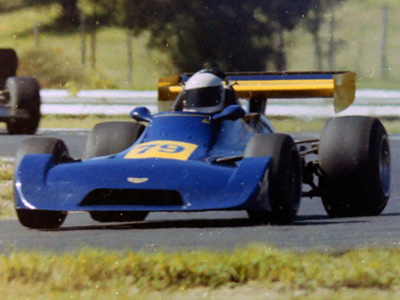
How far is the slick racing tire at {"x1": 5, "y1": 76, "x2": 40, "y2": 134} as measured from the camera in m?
18.9

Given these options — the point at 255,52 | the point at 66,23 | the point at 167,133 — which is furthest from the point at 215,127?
the point at 66,23

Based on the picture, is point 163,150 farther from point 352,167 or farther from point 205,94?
point 352,167

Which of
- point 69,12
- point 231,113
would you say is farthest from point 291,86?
point 69,12

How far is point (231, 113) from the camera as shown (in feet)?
32.1

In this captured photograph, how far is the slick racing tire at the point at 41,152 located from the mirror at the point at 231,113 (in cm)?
131

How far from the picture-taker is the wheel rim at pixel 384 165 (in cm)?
1010

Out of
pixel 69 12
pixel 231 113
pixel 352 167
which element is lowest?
pixel 69 12

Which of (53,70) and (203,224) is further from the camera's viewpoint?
(53,70)

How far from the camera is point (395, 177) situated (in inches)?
549

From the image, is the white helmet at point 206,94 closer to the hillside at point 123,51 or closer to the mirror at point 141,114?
the mirror at point 141,114

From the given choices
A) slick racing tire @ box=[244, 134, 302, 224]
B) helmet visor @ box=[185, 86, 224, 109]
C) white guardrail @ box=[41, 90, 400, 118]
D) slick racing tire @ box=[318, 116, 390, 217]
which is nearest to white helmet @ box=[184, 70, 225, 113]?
helmet visor @ box=[185, 86, 224, 109]

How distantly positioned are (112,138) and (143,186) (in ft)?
6.49

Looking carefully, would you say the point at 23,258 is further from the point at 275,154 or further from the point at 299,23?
Result: the point at 299,23

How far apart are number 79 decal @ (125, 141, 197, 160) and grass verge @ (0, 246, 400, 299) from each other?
2405 millimetres
